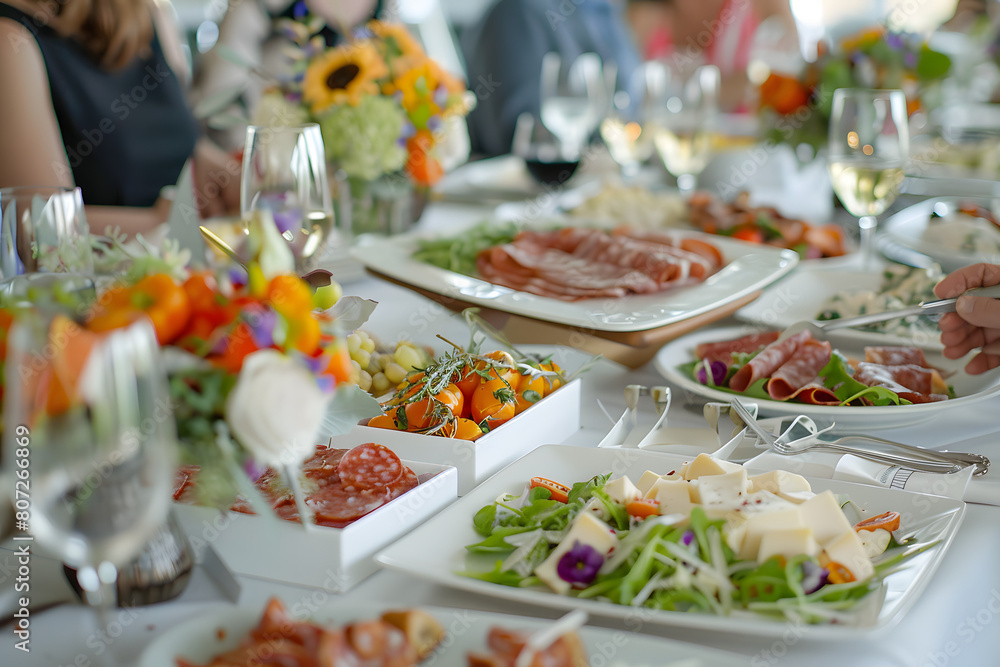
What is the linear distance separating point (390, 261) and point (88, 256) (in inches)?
23.1

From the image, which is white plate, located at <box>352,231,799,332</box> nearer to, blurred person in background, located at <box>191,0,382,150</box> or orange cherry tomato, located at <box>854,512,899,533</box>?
orange cherry tomato, located at <box>854,512,899,533</box>

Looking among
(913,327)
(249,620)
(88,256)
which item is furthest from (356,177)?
(249,620)

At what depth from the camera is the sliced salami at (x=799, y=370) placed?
1.02 m

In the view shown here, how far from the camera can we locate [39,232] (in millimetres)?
830

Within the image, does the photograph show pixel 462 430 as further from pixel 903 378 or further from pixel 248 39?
pixel 248 39

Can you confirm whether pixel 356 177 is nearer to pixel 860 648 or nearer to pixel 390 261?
pixel 390 261

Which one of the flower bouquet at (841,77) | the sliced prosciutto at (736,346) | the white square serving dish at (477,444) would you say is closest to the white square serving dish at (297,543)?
the white square serving dish at (477,444)

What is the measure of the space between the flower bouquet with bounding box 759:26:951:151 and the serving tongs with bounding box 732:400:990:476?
1476 millimetres

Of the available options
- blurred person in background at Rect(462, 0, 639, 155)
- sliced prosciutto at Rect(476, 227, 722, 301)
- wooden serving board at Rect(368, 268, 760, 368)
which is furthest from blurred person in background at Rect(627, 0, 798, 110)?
wooden serving board at Rect(368, 268, 760, 368)

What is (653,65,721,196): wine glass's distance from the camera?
213 centimetres

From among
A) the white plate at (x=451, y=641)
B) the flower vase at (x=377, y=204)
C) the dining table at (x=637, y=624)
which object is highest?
the flower vase at (x=377, y=204)

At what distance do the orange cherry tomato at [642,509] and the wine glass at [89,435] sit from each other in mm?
350

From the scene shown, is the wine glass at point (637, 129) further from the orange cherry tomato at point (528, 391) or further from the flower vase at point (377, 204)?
the orange cherry tomato at point (528, 391)

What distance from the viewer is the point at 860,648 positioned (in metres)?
0.59
